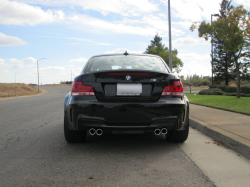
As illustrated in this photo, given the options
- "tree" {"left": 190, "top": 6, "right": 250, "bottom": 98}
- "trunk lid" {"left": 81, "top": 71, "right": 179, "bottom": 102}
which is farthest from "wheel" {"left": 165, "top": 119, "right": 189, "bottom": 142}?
"tree" {"left": 190, "top": 6, "right": 250, "bottom": 98}

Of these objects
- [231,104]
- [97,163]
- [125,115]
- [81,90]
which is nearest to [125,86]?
[125,115]

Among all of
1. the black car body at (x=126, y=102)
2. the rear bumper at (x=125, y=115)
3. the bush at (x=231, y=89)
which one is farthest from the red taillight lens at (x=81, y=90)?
the bush at (x=231, y=89)

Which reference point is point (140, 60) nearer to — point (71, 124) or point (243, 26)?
point (71, 124)

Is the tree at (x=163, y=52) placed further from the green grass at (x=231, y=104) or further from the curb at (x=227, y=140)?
the curb at (x=227, y=140)

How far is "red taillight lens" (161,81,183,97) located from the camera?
12.6 feet

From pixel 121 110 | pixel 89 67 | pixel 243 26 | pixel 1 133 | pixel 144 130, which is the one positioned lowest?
pixel 1 133

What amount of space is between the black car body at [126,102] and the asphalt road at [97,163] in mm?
435

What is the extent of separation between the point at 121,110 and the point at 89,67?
1.15 m

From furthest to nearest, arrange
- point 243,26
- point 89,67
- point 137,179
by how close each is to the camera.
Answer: point 243,26, point 89,67, point 137,179

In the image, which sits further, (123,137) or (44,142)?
(123,137)

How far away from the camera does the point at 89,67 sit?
4.37 m

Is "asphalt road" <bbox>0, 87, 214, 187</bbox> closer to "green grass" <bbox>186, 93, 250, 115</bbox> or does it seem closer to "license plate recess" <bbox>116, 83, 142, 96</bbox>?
"license plate recess" <bbox>116, 83, 142, 96</bbox>

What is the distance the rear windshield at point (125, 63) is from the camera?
4.24 metres

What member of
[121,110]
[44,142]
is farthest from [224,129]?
[44,142]
